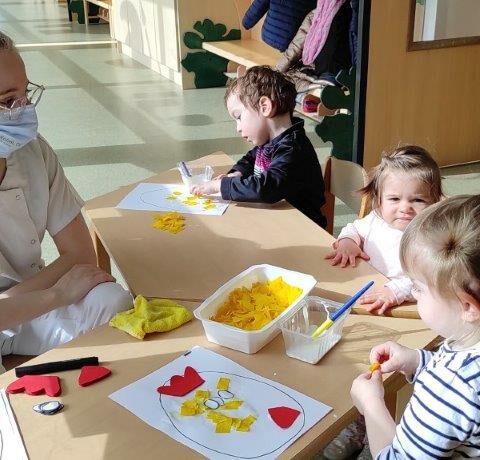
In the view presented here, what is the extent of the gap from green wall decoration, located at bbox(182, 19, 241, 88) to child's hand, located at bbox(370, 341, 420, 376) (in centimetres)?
536

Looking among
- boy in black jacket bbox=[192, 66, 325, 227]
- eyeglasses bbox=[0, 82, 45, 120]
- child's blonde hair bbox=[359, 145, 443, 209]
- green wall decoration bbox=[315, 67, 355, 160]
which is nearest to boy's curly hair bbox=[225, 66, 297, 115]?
boy in black jacket bbox=[192, 66, 325, 227]

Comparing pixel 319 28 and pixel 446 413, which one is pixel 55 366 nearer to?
pixel 446 413

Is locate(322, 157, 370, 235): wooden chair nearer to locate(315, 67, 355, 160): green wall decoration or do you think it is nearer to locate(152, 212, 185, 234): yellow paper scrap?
locate(152, 212, 185, 234): yellow paper scrap

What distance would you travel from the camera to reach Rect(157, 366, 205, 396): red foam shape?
110 cm

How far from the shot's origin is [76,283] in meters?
1.53

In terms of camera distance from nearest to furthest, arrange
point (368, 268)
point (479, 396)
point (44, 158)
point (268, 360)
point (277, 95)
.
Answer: point (479, 396), point (268, 360), point (368, 268), point (44, 158), point (277, 95)

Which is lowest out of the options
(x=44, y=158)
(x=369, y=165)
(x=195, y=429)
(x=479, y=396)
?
(x=369, y=165)

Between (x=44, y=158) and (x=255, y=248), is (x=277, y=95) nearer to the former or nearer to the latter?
(x=255, y=248)

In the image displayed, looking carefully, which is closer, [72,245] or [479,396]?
[479,396]

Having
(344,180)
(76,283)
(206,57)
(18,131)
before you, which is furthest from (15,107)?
(206,57)

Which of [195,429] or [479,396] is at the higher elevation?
[479,396]

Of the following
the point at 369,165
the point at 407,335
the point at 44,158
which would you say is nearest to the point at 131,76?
the point at 369,165

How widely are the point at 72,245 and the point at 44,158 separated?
9.4 inches

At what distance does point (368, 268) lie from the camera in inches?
61.8
